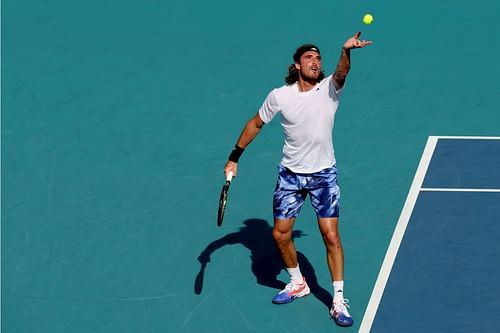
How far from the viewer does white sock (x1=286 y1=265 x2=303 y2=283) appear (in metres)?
10.9

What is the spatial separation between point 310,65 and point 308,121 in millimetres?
526

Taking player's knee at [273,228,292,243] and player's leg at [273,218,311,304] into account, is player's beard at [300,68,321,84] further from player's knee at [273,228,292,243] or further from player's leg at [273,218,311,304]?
player's knee at [273,228,292,243]

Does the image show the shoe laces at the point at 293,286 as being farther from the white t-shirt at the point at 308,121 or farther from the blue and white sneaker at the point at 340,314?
the white t-shirt at the point at 308,121

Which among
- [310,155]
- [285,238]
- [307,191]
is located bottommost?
[285,238]

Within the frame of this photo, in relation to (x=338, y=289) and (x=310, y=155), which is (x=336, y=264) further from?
(x=310, y=155)

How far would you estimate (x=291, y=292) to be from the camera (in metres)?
10.9

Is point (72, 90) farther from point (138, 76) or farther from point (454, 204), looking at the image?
point (454, 204)

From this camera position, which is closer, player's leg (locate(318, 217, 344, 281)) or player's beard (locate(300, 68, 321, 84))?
player's beard (locate(300, 68, 321, 84))

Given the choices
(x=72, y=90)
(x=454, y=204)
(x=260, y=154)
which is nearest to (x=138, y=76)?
(x=72, y=90)

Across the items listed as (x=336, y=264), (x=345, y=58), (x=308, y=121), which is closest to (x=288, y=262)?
(x=336, y=264)

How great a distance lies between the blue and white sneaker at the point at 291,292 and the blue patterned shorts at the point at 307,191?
794 mm

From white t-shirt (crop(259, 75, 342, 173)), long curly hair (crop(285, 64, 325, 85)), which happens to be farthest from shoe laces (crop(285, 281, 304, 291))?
long curly hair (crop(285, 64, 325, 85))

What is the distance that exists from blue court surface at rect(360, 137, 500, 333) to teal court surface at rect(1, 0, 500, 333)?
2cm

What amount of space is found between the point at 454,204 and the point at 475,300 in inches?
81.1
